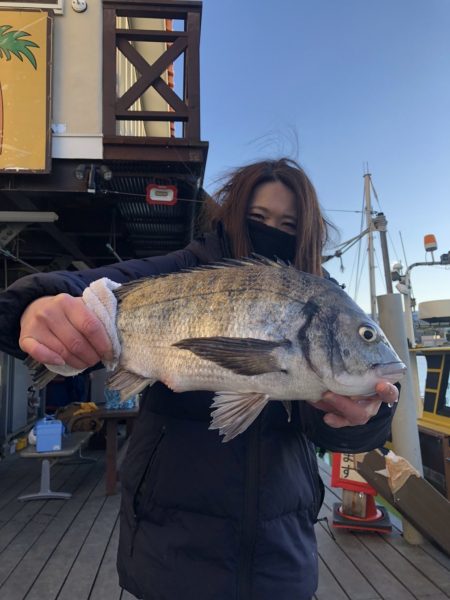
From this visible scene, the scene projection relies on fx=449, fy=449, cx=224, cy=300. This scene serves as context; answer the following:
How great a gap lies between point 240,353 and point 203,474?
1.55 ft

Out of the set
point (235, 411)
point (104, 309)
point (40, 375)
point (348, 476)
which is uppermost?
point (104, 309)

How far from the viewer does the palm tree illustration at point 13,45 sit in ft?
15.2

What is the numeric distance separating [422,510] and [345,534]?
78 cm

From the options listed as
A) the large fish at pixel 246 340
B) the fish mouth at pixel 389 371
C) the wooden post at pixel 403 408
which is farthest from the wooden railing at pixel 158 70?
the fish mouth at pixel 389 371

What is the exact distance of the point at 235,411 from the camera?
4.38 ft

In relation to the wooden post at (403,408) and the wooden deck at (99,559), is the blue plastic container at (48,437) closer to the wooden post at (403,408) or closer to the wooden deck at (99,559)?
the wooden deck at (99,559)

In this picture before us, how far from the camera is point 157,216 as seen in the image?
19.6 feet

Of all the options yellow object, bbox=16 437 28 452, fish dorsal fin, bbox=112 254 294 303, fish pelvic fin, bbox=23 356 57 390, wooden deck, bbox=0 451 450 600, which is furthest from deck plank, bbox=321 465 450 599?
yellow object, bbox=16 437 28 452

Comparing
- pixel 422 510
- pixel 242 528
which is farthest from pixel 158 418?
pixel 422 510

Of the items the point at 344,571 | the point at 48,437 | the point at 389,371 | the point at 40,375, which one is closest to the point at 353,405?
the point at 389,371

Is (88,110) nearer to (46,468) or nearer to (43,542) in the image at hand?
(46,468)

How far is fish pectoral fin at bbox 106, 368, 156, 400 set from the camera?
1479mm

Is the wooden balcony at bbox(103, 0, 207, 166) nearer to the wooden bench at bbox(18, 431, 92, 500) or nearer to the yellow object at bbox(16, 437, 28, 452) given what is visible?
the wooden bench at bbox(18, 431, 92, 500)

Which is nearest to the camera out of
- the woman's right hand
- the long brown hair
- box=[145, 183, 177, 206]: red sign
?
the woman's right hand
